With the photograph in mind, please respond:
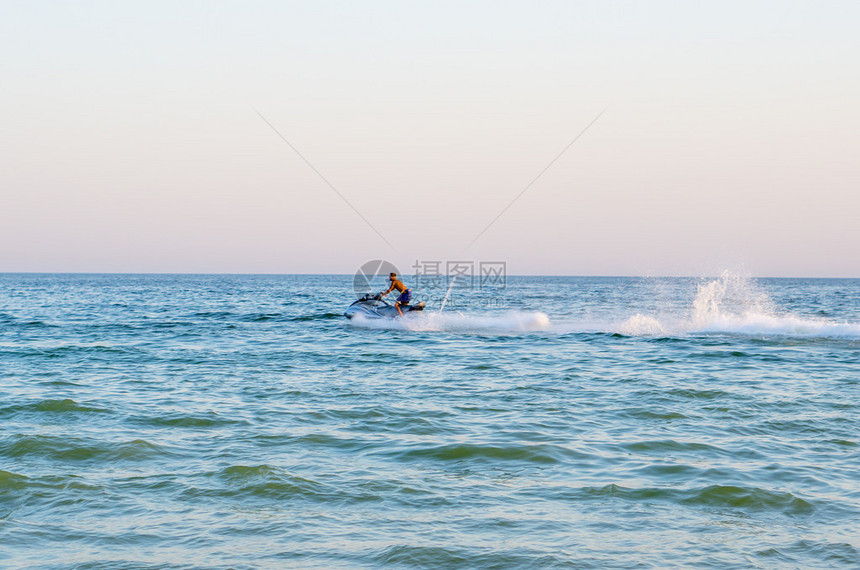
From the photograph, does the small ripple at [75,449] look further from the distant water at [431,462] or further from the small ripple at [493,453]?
the small ripple at [493,453]

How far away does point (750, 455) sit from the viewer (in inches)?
387

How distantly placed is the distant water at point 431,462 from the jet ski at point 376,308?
9759mm

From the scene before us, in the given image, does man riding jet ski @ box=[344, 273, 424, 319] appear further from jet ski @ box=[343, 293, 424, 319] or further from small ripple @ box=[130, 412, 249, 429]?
small ripple @ box=[130, 412, 249, 429]

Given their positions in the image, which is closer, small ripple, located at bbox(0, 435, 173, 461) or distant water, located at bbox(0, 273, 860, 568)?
distant water, located at bbox(0, 273, 860, 568)

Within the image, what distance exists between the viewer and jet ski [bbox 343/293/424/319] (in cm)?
2955

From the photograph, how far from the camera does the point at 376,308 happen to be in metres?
30.4

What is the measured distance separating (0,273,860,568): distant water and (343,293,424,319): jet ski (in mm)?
9759

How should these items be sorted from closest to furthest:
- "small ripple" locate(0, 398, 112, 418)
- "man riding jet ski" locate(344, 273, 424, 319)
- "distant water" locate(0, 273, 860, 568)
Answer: "distant water" locate(0, 273, 860, 568)
"small ripple" locate(0, 398, 112, 418)
"man riding jet ski" locate(344, 273, 424, 319)

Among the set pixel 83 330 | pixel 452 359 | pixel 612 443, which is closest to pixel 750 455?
pixel 612 443

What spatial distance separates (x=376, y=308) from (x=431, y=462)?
20.9 meters

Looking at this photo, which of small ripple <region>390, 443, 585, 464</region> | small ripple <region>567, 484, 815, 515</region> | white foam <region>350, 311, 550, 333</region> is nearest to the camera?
small ripple <region>567, 484, 815, 515</region>

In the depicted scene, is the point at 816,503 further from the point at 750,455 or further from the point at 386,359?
the point at 386,359

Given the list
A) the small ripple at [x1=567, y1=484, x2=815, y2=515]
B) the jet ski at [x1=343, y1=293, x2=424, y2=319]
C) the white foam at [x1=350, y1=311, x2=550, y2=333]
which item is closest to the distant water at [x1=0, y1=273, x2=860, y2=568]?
the small ripple at [x1=567, y1=484, x2=815, y2=515]

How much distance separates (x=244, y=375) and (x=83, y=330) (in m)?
15.4
